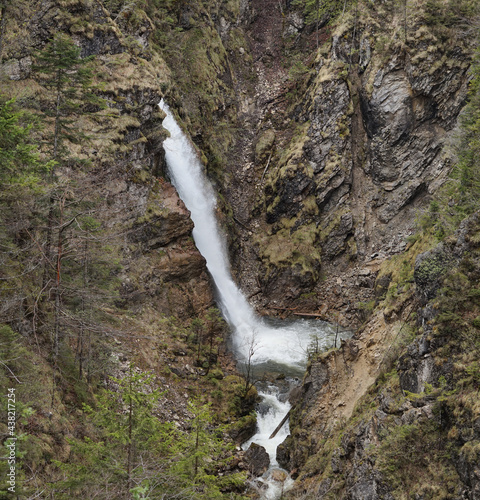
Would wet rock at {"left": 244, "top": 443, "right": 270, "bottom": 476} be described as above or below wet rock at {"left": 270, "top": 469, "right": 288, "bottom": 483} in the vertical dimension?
above

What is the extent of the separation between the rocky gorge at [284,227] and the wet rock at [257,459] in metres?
0.24

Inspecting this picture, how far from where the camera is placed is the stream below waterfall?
75.6 feet

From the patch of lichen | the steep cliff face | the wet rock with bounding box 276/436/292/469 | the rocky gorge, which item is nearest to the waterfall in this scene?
the rocky gorge

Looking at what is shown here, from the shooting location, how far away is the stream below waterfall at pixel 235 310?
23047 mm

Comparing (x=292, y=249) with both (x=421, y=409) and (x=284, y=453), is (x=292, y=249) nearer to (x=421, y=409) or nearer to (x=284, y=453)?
(x=284, y=453)

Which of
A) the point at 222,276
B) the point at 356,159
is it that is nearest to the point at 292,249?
the point at 222,276

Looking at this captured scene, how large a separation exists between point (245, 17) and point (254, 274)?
1110 inches

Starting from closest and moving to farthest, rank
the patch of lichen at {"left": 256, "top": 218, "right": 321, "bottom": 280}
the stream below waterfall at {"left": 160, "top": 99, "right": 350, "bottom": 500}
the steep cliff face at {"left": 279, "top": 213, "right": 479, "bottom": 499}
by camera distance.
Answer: the steep cliff face at {"left": 279, "top": 213, "right": 479, "bottom": 499}
the stream below waterfall at {"left": 160, "top": 99, "right": 350, "bottom": 500}
the patch of lichen at {"left": 256, "top": 218, "right": 321, "bottom": 280}

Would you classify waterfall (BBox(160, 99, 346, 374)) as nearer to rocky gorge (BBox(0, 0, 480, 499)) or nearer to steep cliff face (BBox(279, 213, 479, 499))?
rocky gorge (BBox(0, 0, 480, 499))

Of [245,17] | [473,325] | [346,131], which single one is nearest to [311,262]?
[346,131]

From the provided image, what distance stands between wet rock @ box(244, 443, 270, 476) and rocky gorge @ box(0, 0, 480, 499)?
24cm

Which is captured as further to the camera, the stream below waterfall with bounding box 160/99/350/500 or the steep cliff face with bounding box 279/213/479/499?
the stream below waterfall with bounding box 160/99/350/500

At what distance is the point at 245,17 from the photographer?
4122cm

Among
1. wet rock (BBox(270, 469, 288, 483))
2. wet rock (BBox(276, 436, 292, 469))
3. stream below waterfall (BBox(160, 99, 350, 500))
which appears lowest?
wet rock (BBox(270, 469, 288, 483))
